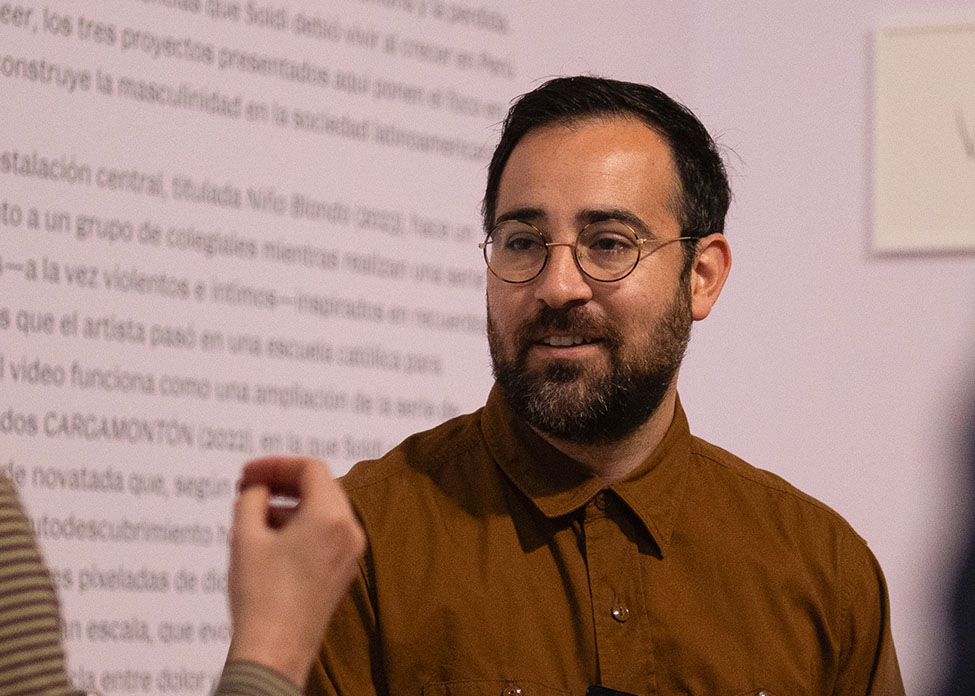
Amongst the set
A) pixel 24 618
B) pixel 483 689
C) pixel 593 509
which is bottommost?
pixel 483 689

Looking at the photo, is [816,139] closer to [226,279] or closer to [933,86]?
[933,86]

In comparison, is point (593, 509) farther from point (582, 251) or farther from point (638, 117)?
point (638, 117)

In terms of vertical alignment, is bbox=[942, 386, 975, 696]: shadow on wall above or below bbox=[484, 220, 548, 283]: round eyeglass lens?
below

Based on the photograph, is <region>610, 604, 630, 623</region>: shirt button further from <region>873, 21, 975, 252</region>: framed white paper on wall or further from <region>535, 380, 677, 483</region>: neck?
<region>873, 21, 975, 252</region>: framed white paper on wall

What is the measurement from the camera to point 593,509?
1.89 m

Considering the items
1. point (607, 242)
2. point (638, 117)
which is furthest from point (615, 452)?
point (638, 117)

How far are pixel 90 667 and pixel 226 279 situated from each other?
2.46ft

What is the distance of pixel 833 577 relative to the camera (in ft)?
6.49

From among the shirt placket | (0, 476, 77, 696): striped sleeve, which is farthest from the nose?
(0, 476, 77, 696): striped sleeve

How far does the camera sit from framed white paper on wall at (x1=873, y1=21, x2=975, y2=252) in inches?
128

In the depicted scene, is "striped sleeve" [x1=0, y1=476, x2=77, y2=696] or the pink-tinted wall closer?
"striped sleeve" [x1=0, y1=476, x2=77, y2=696]

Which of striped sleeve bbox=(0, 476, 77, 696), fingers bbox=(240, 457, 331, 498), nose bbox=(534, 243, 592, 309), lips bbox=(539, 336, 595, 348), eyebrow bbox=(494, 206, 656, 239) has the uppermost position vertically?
eyebrow bbox=(494, 206, 656, 239)

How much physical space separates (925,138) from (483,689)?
2161mm

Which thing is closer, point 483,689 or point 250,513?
point 250,513
